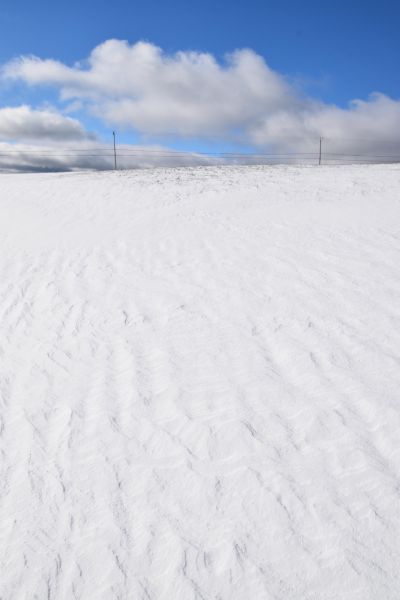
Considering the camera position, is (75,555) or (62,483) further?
(62,483)

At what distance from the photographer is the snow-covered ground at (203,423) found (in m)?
2.63

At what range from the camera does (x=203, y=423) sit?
390cm

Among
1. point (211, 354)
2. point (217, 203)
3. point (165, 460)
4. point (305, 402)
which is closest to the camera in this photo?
point (165, 460)

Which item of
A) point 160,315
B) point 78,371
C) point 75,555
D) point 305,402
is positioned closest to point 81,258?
point 160,315

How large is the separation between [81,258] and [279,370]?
5.82 metres

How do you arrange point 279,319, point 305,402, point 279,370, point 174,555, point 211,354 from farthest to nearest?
point 279,319
point 211,354
point 279,370
point 305,402
point 174,555

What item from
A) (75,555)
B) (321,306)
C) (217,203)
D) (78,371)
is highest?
(217,203)

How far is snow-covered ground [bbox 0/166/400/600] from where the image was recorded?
2631mm

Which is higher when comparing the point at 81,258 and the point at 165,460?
the point at 81,258

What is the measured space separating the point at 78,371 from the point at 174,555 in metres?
2.61

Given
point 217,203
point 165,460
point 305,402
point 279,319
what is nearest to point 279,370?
point 305,402

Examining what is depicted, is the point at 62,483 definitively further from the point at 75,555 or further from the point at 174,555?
the point at 174,555

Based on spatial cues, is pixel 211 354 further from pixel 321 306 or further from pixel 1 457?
pixel 1 457

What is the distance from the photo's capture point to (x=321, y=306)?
6.15 m
